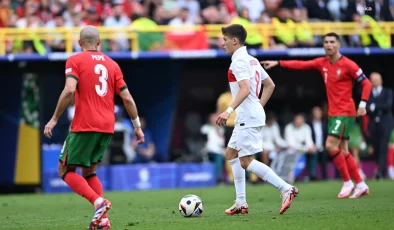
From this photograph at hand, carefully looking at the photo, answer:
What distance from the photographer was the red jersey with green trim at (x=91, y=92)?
9.61m

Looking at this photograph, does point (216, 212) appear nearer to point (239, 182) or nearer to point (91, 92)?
point (239, 182)

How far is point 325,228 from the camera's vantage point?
8953mm

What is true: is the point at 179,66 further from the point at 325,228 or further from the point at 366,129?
the point at 325,228

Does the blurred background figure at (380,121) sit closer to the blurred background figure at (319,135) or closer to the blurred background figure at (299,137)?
the blurred background figure at (319,135)

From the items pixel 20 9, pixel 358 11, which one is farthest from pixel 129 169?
pixel 358 11

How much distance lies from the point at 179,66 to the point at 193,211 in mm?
12137

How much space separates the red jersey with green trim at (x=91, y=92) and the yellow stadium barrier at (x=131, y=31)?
34.7ft

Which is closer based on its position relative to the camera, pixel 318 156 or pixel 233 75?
pixel 233 75

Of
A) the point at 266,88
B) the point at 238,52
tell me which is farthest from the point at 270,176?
the point at 238,52

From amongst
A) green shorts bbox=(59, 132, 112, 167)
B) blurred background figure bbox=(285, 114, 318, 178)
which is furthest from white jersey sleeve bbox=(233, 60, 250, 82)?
blurred background figure bbox=(285, 114, 318, 178)

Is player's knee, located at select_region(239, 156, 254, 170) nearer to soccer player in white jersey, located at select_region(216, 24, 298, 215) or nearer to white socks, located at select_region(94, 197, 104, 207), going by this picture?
soccer player in white jersey, located at select_region(216, 24, 298, 215)

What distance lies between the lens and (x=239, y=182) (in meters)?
11.2

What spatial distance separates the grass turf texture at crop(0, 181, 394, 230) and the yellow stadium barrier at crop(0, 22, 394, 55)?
175 inches

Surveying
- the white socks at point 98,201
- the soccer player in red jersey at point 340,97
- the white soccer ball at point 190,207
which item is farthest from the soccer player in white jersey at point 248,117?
the soccer player in red jersey at point 340,97
